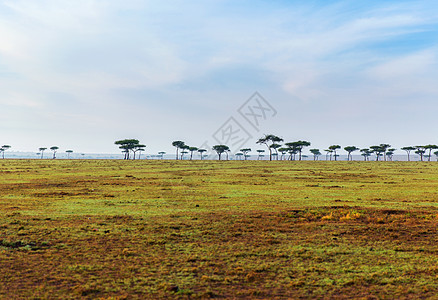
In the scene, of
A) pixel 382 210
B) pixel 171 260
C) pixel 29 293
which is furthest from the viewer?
pixel 382 210

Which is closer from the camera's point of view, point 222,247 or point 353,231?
point 222,247

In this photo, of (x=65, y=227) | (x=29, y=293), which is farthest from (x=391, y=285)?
(x=65, y=227)

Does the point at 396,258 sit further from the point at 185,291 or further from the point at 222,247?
the point at 185,291

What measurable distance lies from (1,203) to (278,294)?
21.2 m

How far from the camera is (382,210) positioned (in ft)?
63.4

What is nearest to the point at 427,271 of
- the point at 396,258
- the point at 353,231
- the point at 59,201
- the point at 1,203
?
the point at 396,258

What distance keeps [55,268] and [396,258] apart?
1089 cm

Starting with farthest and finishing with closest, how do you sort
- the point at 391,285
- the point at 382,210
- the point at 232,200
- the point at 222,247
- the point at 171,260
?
the point at 232,200 → the point at 382,210 → the point at 222,247 → the point at 171,260 → the point at 391,285

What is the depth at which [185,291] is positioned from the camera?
8.10 meters

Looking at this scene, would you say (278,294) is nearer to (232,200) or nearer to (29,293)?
(29,293)

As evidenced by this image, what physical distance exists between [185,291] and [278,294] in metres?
2.31

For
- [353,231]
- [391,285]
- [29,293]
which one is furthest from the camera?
[353,231]

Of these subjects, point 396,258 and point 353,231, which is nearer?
point 396,258

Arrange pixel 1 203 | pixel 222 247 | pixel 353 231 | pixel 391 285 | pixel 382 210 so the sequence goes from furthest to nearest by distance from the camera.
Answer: pixel 1 203 → pixel 382 210 → pixel 353 231 → pixel 222 247 → pixel 391 285
